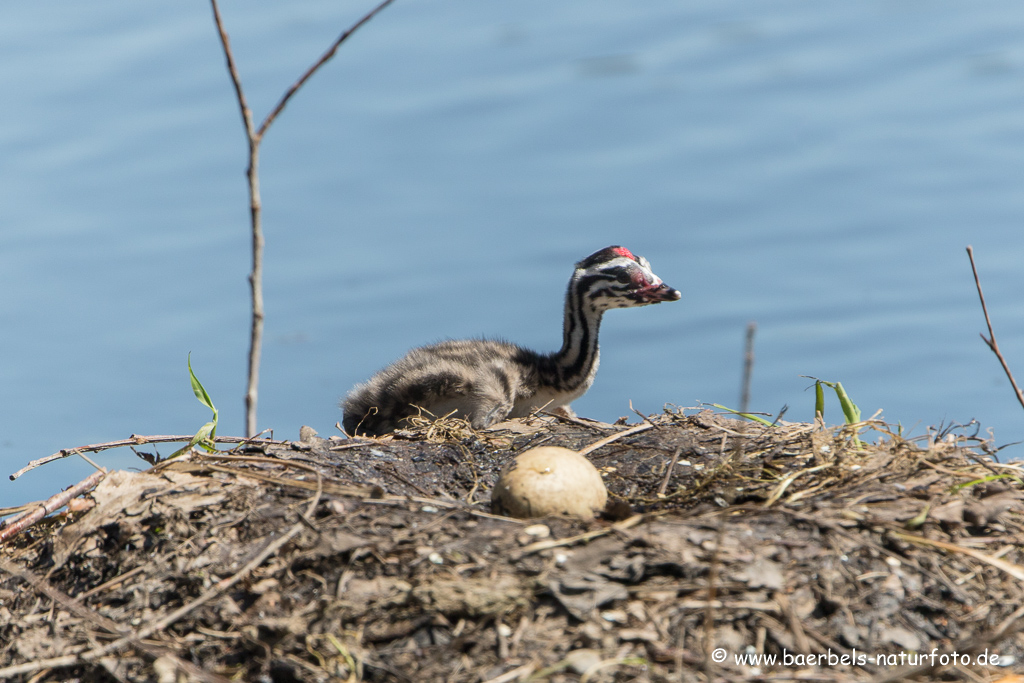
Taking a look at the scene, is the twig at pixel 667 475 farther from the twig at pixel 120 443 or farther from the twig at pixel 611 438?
the twig at pixel 120 443

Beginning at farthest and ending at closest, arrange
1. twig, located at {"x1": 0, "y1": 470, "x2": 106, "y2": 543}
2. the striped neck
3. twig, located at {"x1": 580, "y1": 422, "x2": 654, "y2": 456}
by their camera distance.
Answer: the striped neck
twig, located at {"x1": 580, "y1": 422, "x2": 654, "y2": 456}
twig, located at {"x1": 0, "y1": 470, "x2": 106, "y2": 543}

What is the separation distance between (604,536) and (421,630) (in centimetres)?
59

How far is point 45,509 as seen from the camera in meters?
3.47

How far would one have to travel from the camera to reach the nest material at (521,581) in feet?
8.43

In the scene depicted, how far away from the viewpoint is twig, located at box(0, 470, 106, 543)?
346cm

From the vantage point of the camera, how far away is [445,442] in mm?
4262

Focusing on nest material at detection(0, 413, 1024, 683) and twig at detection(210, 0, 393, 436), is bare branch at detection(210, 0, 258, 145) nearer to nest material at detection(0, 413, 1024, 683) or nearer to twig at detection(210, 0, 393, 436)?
twig at detection(210, 0, 393, 436)

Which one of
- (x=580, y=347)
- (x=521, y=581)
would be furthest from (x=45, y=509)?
(x=580, y=347)

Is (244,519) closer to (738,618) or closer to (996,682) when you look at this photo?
(738,618)


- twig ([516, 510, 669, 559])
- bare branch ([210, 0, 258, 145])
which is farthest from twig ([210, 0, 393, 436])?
twig ([516, 510, 669, 559])

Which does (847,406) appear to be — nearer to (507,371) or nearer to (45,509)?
(507,371)

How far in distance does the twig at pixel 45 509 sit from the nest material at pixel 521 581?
0.28 ft

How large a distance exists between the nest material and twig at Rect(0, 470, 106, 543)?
0.09 m

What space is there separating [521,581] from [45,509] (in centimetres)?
179
